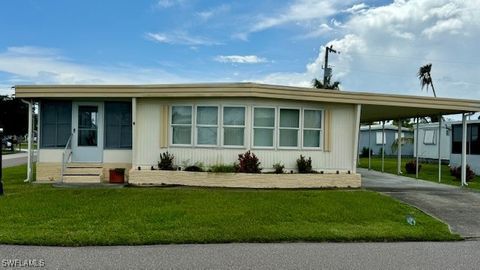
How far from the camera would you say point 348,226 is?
7969mm

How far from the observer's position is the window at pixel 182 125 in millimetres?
13273

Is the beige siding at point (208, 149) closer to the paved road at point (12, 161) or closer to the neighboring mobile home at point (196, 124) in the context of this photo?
the neighboring mobile home at point (196, 124)

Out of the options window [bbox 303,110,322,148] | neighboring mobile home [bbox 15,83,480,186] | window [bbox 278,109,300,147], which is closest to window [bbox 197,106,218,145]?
neighboring mobile home [bbox 15,83,480,186]

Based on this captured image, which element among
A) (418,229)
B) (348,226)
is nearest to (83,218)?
(348,226)

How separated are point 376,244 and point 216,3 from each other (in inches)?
441

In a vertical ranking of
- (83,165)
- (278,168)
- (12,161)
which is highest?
(278,168)

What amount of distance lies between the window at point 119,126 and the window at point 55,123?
1.19 meters

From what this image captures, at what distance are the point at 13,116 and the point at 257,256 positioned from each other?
128ft

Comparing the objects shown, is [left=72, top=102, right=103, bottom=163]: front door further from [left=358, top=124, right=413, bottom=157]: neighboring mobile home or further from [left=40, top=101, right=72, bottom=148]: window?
[left=358, top=124, right=413, bottom=157]: neighboring mobile home

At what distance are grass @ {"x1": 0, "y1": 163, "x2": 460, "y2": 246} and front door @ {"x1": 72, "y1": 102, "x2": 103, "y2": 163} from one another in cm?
271

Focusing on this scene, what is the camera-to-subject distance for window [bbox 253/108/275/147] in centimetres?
1320

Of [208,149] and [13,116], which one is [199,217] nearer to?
[208,149]

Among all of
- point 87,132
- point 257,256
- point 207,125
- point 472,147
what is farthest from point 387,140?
point 257,256

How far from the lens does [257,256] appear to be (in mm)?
6137
